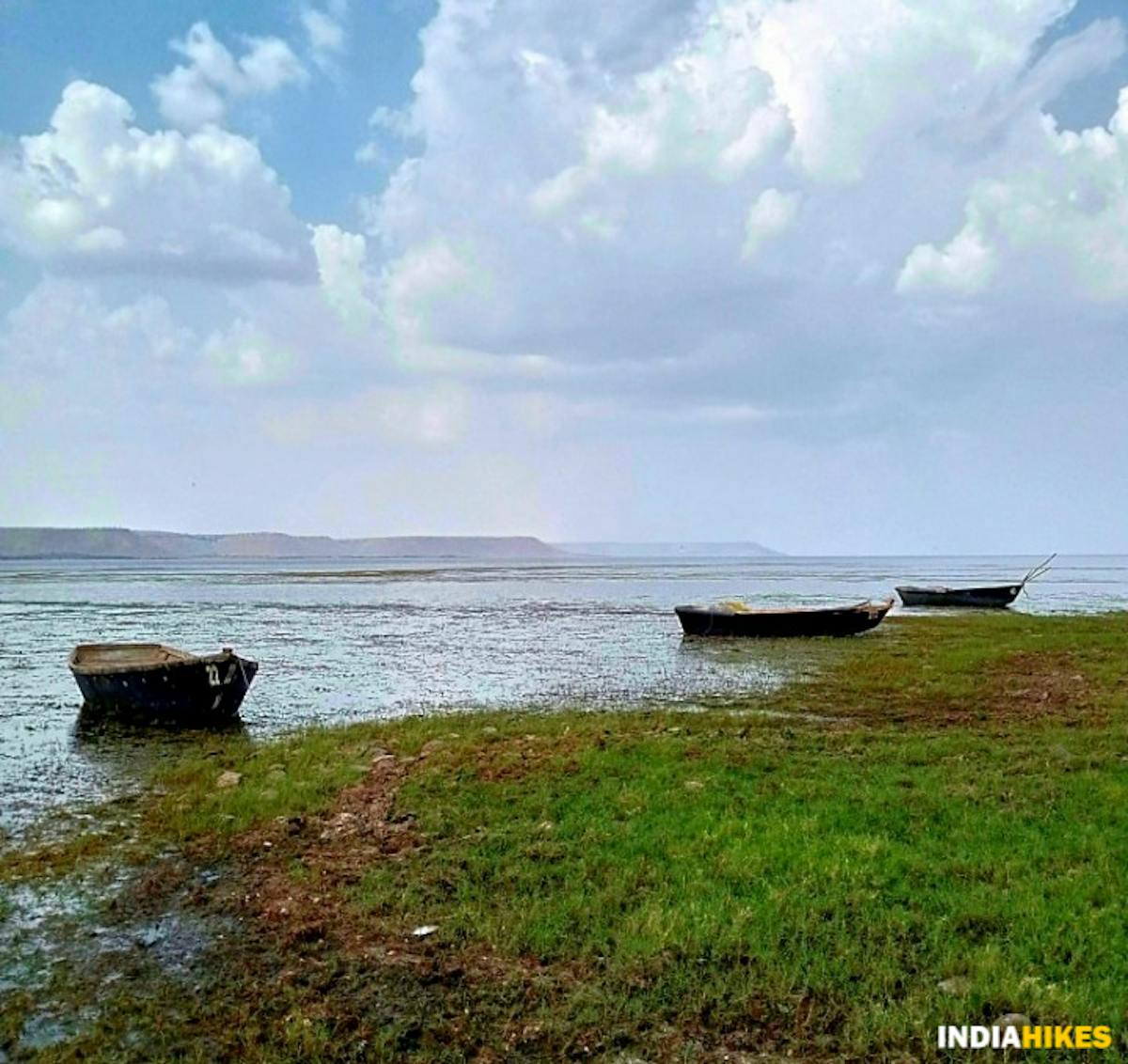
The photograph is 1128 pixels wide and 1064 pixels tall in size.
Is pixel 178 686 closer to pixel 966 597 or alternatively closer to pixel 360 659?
pixel 360 659

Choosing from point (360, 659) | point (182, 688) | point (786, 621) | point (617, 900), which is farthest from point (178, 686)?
point (786, 621)

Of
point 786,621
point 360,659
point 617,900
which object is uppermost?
point 786,621

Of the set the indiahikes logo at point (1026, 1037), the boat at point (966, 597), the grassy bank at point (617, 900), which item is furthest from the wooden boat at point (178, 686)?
the boat at point (966, 597)

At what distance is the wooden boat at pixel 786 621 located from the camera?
34188 millimetres

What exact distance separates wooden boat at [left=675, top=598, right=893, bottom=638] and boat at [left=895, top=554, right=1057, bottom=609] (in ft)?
68.9

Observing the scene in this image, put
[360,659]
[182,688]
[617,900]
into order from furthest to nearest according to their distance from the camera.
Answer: [360,659], [182,688], [617,900]

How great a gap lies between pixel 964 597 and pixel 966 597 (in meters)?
0.12

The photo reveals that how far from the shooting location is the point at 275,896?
8.13 meters

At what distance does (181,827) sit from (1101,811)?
32.8ft

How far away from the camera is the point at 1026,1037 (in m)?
5.41

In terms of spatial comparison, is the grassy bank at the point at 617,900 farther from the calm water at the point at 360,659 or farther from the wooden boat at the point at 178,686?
the wooden boat at the point at 178,686

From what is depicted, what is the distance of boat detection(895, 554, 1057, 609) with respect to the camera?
52.3 meters

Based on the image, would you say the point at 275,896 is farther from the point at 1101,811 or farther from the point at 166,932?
the point at 1101,811

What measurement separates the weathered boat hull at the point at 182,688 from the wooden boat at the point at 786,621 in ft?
66.3
